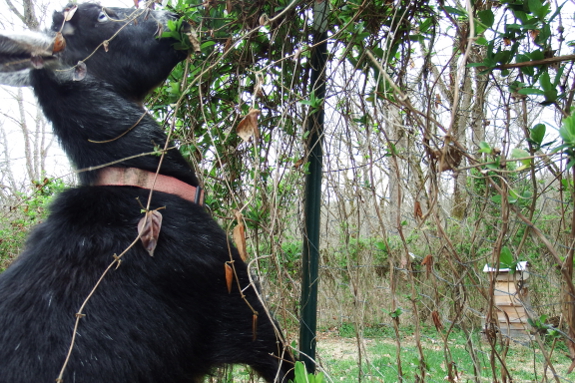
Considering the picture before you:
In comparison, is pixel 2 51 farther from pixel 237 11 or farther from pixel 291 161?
pixel 291 161

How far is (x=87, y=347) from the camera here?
155 cm

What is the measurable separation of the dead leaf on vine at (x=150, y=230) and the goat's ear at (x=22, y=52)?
1.11 metres

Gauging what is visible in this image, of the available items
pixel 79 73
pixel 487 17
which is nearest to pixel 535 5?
pixel 487 17

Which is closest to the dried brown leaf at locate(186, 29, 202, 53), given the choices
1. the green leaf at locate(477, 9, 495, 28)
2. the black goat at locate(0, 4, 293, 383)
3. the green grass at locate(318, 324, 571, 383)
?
the black goat at locate(0, 4, 293, 383)

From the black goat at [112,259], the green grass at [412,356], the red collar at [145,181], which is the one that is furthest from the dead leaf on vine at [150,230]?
the green grass at [412,356]

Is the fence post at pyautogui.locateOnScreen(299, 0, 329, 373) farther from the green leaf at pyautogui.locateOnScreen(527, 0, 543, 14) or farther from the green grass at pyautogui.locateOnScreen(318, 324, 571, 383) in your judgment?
the green grass at pyautogui.locateOnScreen(318, 324, 571, 383)

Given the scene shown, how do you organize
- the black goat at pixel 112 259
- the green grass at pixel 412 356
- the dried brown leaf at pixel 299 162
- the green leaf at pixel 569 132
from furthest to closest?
the green grass at pixel 412 356 → the dried brown leaf at pixel 299 162 → the black goat at pixel 112 259 → the green leaf at pixel 569 132

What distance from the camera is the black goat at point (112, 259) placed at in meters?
1.56

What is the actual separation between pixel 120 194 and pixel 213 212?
696 mm

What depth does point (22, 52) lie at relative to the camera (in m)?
2.05

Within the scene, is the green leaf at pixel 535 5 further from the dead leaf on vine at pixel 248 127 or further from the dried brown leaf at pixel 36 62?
the dried brown leaf at pixel 36 62

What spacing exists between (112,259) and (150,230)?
0.25 metres

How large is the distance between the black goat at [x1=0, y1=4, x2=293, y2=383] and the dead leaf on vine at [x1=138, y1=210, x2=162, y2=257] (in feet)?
0.49

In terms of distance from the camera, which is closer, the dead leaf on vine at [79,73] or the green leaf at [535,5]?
the green leaf at [535,5]
